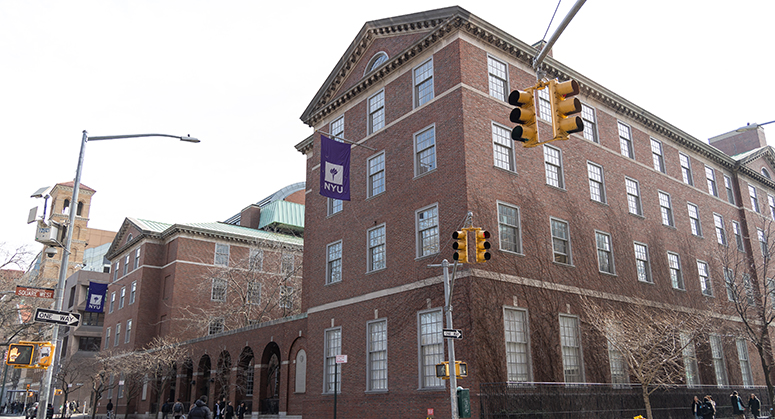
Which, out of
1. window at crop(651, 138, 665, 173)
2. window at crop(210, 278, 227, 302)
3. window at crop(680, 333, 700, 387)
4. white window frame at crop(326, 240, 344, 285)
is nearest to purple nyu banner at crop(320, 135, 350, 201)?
white window frame at crop(326, 240, 344, 285)

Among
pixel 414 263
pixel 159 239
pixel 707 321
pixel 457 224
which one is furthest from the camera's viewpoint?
pixel 159 239

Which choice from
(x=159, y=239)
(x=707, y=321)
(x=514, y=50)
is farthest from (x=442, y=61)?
(x=159, y=239)

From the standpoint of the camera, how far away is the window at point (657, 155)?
36.7 meters

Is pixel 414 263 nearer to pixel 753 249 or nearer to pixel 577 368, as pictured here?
pixel 577 368

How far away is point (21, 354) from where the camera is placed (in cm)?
1638

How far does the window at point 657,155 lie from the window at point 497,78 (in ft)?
42.5

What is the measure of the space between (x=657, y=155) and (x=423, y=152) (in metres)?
17.3

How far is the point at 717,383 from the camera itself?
33.5 metres

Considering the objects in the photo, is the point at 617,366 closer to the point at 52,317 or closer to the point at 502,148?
the point at 502,148

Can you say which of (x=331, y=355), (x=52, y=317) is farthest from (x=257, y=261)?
(x=52, y=317)

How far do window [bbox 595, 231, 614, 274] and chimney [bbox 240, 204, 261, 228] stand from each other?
47.9 m

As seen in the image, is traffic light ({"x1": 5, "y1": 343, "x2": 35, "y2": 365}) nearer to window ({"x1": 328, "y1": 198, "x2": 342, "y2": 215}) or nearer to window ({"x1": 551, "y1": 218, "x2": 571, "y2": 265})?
window ({"x1": 328, "y1": 198, "x2": 342, "y2": 215})

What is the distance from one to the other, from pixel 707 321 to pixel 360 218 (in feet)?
62.9

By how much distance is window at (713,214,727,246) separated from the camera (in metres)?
40.1
